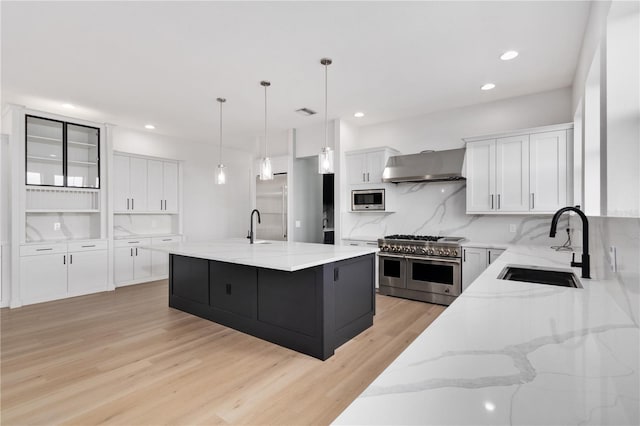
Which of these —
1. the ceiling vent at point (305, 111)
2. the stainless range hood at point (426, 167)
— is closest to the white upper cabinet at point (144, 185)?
the ceiling vent at point (305, 111)

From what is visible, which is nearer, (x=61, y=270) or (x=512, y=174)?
(x=512, y=174)

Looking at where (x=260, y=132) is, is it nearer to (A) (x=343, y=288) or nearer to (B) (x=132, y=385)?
(A) (x=343, y=288)

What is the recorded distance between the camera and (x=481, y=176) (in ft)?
13.9

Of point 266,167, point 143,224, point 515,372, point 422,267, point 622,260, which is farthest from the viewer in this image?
point 143,224

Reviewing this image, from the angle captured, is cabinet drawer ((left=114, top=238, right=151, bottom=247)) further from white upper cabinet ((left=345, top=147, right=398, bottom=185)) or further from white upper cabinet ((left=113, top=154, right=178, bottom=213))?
white upper cabinet ((left=345, top=147, right=398, bottom=185))

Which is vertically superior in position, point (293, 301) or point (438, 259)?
point (438, 259)

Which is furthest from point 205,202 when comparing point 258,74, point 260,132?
point 258,74

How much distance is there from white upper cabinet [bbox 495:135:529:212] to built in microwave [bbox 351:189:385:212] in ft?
5.32

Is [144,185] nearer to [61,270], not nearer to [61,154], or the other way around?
[61,154]

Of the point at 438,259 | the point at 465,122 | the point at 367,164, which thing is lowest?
the point at 438,259

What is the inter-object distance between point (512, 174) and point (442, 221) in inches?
46.6

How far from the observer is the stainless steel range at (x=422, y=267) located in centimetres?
419

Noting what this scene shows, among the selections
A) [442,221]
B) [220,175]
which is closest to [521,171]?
[442,221]

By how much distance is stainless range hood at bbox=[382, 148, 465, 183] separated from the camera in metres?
4.36
